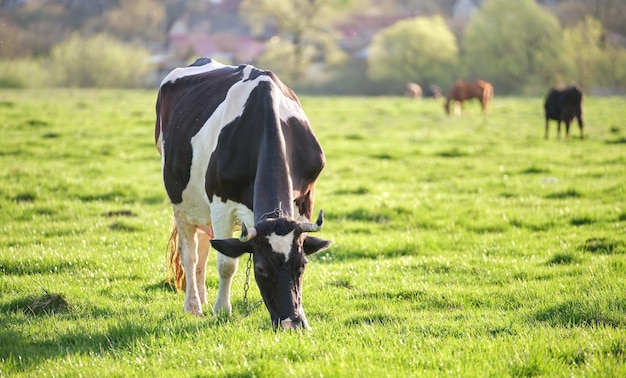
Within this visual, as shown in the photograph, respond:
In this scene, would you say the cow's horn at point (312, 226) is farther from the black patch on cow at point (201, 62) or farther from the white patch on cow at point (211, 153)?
the black patch on cow at point (201, 62)

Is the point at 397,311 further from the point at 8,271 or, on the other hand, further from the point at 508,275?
the point at 8,271

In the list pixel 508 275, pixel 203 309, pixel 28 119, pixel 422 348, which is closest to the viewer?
pixel 422 348

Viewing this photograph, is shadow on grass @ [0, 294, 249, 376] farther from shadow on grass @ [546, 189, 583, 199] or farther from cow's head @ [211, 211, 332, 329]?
shadow on grass @ [546, 189, 583, 199]

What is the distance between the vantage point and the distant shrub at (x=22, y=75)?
51.0 meters

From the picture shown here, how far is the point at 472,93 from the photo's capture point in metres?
39.4

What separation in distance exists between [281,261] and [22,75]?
5062 cm

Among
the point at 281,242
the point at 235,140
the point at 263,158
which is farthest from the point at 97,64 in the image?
the point at 281,242

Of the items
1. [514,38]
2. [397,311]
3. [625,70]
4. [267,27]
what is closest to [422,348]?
[397,311]

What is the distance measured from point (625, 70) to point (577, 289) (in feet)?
165

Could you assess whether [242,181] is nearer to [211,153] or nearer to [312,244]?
[211,153]

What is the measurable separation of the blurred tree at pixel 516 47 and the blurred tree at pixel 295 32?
12.4 metres

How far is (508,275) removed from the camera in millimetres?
8312

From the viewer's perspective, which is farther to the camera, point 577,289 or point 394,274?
point 394,274

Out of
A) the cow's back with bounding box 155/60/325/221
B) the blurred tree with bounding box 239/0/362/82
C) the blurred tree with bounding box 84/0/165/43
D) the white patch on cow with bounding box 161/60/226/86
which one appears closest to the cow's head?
the cow's back with bounding box 155/60/325/221
